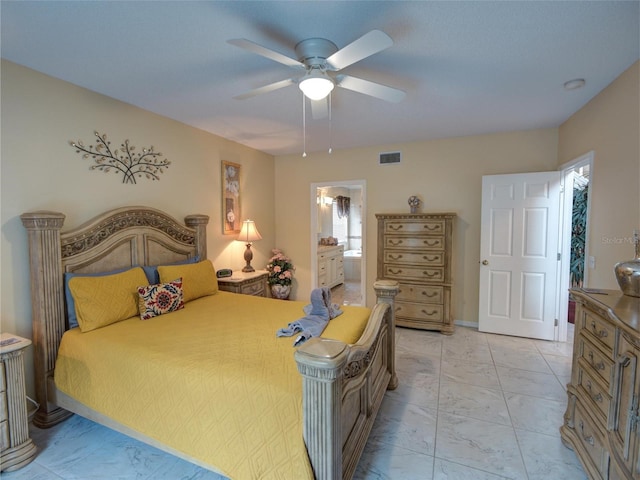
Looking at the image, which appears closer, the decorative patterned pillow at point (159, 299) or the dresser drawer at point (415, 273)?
the decorative patterned pillow at point (159, 299)

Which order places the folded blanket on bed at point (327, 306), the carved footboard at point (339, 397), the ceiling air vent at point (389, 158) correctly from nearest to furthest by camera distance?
the carved footboard at point (339, 397) → the folded blanket on bed at point (327, 306) → the ceiling air vent at point (389, 158)

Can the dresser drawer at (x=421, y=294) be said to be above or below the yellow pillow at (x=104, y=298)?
below

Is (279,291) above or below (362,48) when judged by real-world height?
below

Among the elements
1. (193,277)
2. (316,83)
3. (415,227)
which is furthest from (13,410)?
(415,227)

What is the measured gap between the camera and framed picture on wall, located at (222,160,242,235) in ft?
13.1

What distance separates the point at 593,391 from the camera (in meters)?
1.68

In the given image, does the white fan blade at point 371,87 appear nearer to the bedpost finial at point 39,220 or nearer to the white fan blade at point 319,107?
the white fan blade at point 319,107

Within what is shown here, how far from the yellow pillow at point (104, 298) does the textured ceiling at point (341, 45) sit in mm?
1541

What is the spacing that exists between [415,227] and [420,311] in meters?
1.07

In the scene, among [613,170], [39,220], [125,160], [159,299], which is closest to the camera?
[39,220]

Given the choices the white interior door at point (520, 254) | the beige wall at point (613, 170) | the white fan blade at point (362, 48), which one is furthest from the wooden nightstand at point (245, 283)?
the beige wall at point (613, 170)

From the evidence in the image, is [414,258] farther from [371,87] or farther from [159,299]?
[159,299]

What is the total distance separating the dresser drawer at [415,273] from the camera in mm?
3861

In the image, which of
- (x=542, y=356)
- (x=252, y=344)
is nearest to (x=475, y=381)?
(x=542, y=356)
